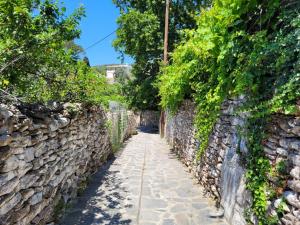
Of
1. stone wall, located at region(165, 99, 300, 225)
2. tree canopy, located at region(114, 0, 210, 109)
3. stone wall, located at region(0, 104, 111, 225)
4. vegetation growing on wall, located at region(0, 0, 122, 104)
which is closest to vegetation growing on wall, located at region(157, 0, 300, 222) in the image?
stone wall, located at region(165, 99, 300, 225)

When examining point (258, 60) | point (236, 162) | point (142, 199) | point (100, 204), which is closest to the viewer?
point (258, 60)

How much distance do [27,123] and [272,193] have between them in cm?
267

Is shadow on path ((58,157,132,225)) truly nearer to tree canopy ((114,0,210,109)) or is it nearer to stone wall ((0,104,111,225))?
stone wall ((0,104,111,225))

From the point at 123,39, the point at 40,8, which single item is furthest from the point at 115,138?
the point at 123,39

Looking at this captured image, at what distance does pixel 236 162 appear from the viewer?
4.19m

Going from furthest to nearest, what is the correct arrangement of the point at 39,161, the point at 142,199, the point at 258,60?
1. the point at 142,199
2. the point at 39,161
3. the point at 258,60

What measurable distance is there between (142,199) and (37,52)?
126 inches

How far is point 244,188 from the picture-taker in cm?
375

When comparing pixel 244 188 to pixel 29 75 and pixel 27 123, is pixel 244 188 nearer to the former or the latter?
pixel 27 123

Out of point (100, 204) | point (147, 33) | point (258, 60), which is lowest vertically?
point (100, 204)

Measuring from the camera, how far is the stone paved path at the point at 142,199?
14.8 ft

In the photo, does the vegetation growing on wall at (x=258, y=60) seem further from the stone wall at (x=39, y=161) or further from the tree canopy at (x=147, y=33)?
the tree canopy at (x=147, y=33)

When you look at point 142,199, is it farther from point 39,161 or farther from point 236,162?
point 39,161

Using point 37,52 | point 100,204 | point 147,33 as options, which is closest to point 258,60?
point 37,52
